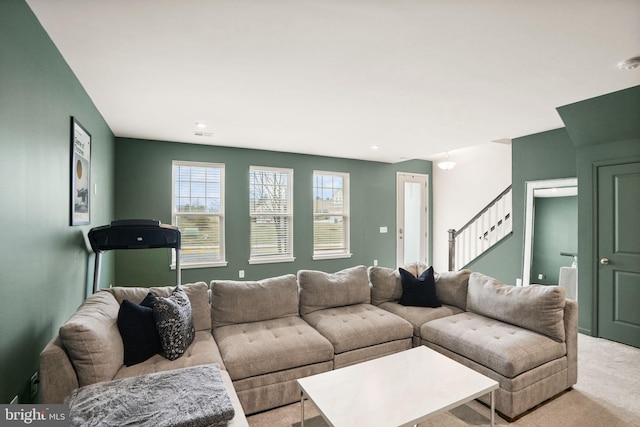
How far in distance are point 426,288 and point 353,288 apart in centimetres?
79

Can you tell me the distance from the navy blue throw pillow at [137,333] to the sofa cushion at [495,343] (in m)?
2.22

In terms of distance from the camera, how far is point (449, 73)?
2504mm

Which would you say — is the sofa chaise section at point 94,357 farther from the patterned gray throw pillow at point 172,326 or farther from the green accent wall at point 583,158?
the green accent wall at point 583,158

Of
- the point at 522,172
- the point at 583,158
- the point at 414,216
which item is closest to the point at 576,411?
the point at 583,158

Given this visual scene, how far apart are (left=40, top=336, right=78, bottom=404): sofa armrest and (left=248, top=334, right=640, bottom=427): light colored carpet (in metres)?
1.11

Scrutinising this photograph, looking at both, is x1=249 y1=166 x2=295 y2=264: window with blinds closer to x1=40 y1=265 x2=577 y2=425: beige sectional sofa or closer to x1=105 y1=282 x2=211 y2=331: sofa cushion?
x1=40 y1=265 x2=577 y2=425: beige sectional sofa

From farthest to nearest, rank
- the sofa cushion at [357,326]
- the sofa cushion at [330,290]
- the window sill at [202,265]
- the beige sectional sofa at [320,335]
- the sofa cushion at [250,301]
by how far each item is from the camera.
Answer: the window sill at [202,265] < the sofa cushion at [330,290] < the sofa cushion at [250,301] < the sofa cushion at [357,326] < the beige sectional sofa at [320,335]

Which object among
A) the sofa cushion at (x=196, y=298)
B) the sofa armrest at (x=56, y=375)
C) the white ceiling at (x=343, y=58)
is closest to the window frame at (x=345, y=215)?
the white ceiling at (x=343, y=58)

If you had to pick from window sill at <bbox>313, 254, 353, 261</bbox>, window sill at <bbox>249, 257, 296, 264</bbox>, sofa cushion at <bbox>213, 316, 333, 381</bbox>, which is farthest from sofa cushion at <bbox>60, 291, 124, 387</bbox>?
window sill at <bbox>313, 254, 353, 261</bbox>

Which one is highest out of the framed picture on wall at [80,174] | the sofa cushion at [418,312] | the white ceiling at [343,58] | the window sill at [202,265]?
the white ceiling at [343,58]

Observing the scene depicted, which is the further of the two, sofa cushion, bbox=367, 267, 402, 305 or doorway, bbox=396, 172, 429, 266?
doorway, bbox=396, 172, 429, 266

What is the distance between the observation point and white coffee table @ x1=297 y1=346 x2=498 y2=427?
1550 millimetres

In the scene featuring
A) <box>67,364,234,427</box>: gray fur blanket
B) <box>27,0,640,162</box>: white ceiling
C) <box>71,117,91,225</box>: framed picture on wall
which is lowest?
<box>67,364,234,427</box>: gray fur blanket

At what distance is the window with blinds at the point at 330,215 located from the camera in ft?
19.7
